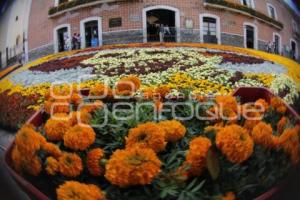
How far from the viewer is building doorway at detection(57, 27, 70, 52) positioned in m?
3.34

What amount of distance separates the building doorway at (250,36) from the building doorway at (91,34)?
35.0 inches

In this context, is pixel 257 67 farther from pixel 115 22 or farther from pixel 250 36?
pixel 115 22

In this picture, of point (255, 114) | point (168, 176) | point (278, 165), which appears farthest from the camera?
point (278, 165)

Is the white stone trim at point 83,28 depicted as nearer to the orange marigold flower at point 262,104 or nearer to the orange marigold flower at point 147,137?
the orange marigold flower at point 147,137

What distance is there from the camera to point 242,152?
3088mm

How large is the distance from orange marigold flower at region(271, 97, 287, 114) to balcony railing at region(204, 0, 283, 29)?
0.49m

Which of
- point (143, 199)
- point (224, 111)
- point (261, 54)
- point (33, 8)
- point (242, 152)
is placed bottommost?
point (143, 199)

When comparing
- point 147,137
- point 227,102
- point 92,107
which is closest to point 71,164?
point 92,107

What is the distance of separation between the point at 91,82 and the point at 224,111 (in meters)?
0.75

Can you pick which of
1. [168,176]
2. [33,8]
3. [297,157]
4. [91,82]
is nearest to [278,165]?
[297,157]

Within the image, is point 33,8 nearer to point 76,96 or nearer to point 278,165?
point 76,96

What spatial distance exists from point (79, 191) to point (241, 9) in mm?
1403

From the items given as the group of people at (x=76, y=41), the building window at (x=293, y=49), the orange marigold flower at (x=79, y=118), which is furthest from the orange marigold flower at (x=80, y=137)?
the building window at (x=293, y=49)

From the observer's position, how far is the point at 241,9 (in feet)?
11.2
